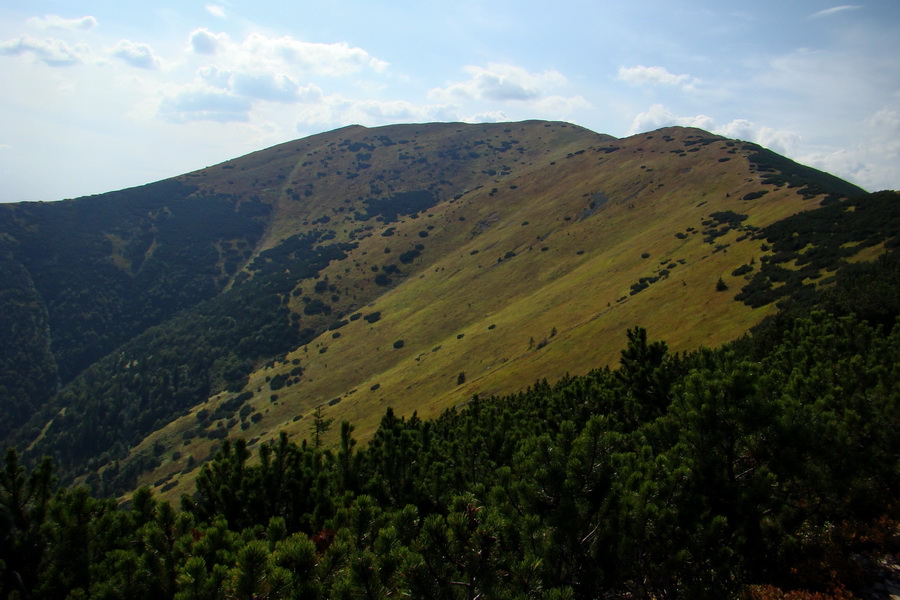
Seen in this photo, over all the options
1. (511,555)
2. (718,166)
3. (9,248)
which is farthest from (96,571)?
(9,248)

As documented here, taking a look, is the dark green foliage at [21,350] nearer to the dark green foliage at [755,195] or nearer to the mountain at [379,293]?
the mountain at [379,293]

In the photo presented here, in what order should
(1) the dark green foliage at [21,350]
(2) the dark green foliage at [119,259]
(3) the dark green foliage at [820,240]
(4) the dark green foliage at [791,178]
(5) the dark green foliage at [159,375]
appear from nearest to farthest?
(3) the dark green foliage at [820,240] → (4) the dark green foliage at [791,178] → (5) the dark green foliage at [159,375] → (1) the dark green foliage at [21,350] → (2) the dark green foliage at [119,259]

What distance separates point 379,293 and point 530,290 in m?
44.7

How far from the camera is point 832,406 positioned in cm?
1048

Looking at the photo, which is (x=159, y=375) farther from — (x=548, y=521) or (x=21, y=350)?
(x=548, y=521)

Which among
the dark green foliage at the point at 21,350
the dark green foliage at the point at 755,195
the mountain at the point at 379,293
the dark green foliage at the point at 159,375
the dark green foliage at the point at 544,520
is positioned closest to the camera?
the dark green foliage at the point at 544,520

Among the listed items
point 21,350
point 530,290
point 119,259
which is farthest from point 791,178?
point 119,259

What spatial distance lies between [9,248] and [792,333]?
20381 centimetres

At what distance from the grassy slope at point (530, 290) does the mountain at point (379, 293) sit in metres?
0.48

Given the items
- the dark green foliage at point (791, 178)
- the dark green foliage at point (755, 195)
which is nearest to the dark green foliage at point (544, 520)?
the dark green foliage at point (791, 178)

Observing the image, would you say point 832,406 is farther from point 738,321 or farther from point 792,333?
point 738,321

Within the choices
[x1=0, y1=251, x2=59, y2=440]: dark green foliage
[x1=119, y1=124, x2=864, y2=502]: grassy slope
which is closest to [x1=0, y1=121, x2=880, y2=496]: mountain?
[x1=119, y1=124, x2=864, y2=502]: grassy slope

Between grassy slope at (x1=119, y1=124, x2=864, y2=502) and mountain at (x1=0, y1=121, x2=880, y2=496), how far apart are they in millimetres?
481

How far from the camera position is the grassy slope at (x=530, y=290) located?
5238 centimetres
